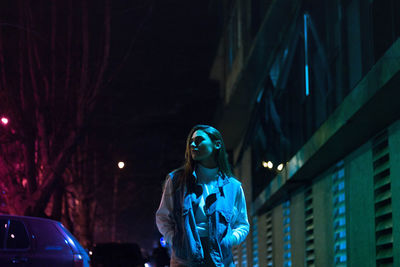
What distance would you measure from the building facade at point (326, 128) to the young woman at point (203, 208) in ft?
8.49

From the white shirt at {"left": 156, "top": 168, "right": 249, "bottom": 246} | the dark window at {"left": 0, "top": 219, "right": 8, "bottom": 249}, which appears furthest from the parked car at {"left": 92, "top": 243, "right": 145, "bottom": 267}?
the white shirt at {"left": 156, "top": 168, "right": 249, "bottom": 246}

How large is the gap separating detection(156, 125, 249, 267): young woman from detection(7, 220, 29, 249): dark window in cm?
569

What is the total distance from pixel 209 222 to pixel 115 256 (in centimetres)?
2106

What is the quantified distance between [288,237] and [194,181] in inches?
485

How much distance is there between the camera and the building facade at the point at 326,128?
26.1ft

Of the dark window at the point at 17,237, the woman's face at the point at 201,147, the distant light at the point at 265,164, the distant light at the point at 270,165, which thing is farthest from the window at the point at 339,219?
the distant light at the point at 265,164

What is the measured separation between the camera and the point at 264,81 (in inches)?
854

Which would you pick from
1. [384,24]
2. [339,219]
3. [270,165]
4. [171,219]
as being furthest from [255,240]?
[171,219]

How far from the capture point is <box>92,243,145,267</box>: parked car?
24719mm

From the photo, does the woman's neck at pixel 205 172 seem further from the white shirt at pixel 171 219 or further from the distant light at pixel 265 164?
the distant light at pixel 265 164

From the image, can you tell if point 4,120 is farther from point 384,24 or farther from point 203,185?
point 203,185

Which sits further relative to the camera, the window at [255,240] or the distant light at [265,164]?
the window at [255,240]

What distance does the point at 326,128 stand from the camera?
10.5 meters

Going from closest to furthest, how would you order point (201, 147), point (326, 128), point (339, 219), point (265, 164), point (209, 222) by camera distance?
point (209, 222), point (201, 147), point (326, 128), point (339, 219), point (265, 164)
